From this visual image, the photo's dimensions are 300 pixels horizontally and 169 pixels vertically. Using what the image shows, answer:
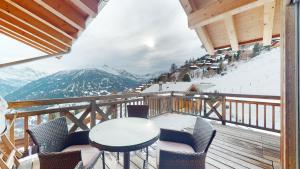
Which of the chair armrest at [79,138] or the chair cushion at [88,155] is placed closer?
the chair cushion at [88,155]

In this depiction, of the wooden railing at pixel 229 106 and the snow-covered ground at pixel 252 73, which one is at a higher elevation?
the snow-covered ground at pixel 252 73

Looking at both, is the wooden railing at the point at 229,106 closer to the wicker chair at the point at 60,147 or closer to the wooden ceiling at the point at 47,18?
the wicker chair at the point at 60,147

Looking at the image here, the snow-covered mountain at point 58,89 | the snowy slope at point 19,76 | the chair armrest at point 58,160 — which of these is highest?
the snowy slope at point 19,76

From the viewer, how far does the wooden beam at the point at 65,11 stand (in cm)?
208

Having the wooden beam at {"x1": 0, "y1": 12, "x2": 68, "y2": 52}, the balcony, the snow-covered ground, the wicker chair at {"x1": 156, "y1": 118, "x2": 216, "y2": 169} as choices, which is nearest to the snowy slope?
the wooden beam at {"x1": 0, "y1": 12, "x2": 68, "y2": 52}

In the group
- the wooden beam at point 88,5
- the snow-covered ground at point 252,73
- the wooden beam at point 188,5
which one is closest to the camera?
the wooden beam at point 88,5

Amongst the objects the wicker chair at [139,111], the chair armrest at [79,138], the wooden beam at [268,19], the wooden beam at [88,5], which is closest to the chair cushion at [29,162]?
the chair armrest at [79,138]

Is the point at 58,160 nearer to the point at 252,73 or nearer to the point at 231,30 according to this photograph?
the point at 231,30

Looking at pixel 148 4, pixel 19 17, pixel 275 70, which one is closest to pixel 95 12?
pixel 19 17

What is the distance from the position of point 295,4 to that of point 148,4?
3703 millimetres

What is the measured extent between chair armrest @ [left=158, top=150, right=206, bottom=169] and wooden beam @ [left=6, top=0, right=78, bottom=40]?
2683mm

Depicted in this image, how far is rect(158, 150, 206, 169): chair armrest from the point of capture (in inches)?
58.0

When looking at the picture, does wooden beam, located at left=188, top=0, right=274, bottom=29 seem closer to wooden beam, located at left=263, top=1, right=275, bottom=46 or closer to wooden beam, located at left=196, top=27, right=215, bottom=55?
wooden beam, located at left=263, top=1, right=275, bottom=46

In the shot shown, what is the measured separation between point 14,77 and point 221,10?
380 inches
